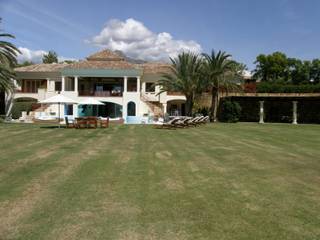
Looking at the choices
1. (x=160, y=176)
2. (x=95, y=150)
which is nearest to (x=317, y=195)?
(x=160, y=176)

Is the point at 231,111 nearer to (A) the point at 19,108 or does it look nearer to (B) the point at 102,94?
(B) the point at 102,94

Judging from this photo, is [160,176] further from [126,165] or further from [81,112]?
[81,112]

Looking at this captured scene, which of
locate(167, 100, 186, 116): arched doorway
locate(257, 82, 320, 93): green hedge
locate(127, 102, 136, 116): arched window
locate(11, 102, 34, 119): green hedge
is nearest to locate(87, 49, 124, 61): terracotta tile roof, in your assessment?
locate(127, 102, 136, 116): arched window

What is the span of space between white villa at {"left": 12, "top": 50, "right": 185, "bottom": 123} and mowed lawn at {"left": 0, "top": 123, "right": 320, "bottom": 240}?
2605cm

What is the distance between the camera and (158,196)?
7219mm

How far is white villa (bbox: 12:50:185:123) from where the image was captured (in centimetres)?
4175

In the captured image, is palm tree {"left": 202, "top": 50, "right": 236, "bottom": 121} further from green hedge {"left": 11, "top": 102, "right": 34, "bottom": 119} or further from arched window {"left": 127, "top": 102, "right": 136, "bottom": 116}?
green hedge {"left": 11, "top": 102, "right": 34, "bottom": 119}

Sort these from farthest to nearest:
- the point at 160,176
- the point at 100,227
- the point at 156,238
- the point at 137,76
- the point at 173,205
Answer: the point at 137,76
the point at 160,176
the point at 173,205
the point at 100,227
the point at 156,238

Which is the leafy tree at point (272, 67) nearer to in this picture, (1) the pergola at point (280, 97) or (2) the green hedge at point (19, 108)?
(1) the pergola at point (280, 97)

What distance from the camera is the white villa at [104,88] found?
137ft

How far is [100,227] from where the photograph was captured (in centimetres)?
552

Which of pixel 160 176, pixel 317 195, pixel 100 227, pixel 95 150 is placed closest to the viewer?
pixel 100 227

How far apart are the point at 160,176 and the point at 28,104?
36.5m

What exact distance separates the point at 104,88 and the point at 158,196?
132 ft
